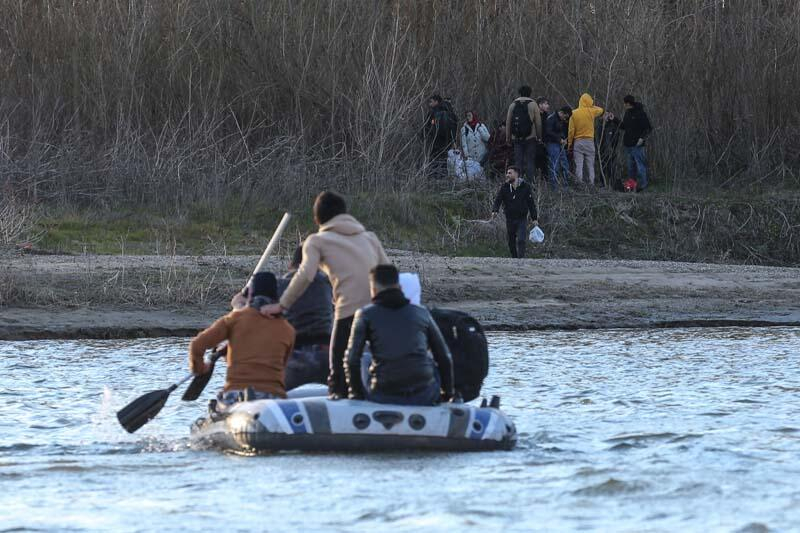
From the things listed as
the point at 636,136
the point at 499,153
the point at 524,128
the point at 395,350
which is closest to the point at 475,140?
the point at 499,153

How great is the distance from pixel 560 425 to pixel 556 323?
657 cm

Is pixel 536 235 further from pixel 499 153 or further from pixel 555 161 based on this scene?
pixel 499 153

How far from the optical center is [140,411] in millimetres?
11391

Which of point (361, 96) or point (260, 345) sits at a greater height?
point (361, 96)

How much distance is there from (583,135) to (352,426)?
16863 mm

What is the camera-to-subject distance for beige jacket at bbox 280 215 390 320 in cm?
1061

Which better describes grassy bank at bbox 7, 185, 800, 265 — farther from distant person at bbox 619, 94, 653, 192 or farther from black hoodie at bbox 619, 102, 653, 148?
black hoodie at bbox 619, 102, 653, 148

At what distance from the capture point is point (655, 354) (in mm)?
16766

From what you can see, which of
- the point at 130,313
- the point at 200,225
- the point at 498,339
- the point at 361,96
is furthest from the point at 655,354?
the point at 361,96

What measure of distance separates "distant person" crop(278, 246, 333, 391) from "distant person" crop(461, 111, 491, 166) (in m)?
15.8

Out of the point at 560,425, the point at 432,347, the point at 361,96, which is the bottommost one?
the point at 560,425

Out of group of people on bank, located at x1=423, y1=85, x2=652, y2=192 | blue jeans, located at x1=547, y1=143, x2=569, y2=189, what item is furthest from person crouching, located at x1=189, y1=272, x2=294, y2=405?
blue jeans, located at x1=547, y1=143, x2=569, y2=189

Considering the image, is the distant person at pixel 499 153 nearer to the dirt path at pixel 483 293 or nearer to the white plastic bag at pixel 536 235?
the white plastic bag at pixel 536 235

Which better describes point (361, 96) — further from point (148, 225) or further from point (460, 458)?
point (460, 458)
